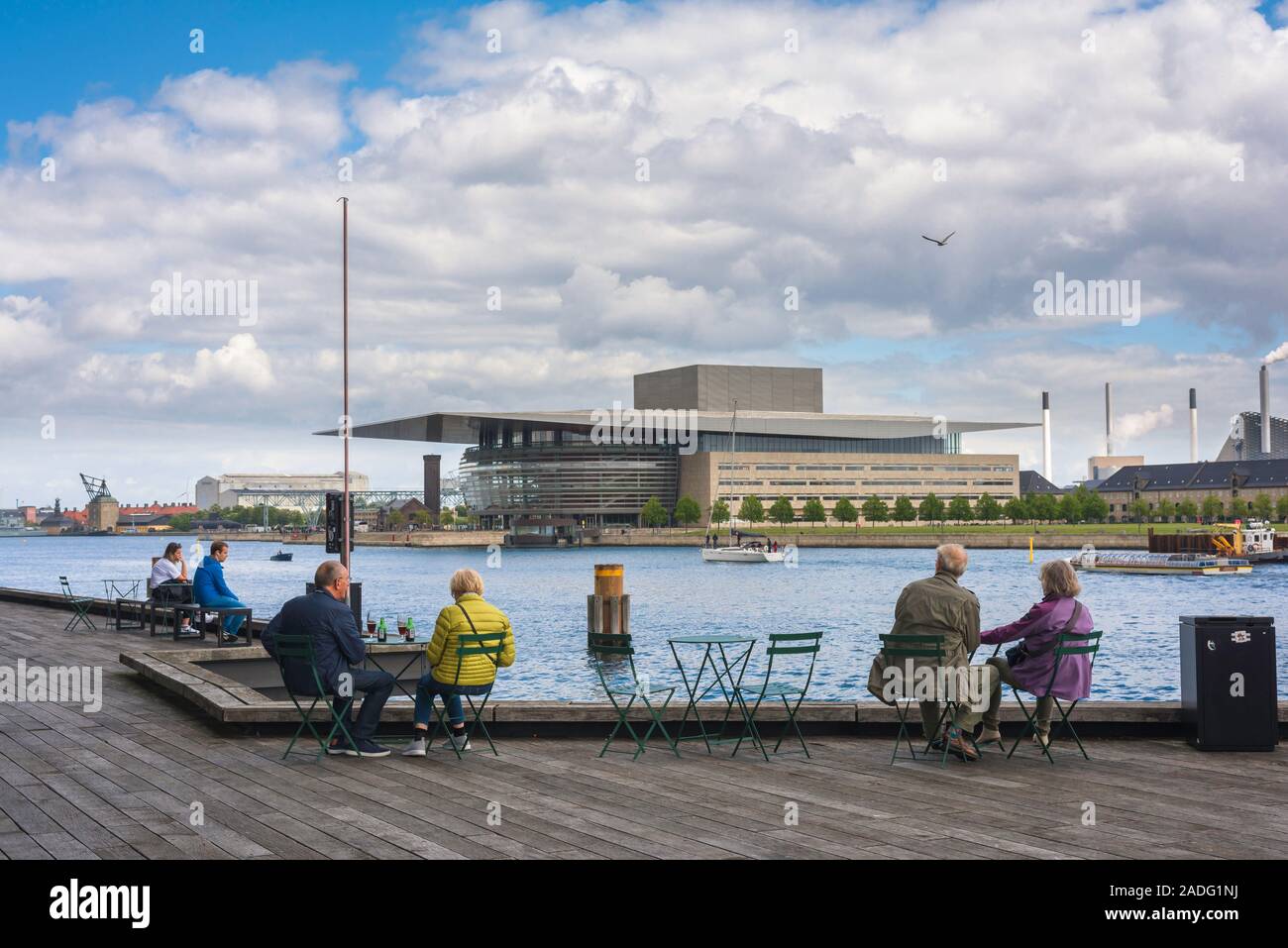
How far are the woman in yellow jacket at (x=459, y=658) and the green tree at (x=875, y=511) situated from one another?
13795cm

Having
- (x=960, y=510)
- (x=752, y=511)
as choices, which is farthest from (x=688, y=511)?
(x=960, y=510)

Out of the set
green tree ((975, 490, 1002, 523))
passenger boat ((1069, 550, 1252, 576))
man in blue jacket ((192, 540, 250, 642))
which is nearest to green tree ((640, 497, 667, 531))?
green tree ((975, 490, 1002, 523))

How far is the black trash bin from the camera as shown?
8547 mm

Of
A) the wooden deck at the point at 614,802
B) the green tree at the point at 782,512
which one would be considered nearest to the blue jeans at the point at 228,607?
the wooden deck at the point at 614,802

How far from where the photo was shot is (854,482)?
159 m

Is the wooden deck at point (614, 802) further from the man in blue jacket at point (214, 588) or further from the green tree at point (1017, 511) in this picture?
the green tree at point (1017, 511)

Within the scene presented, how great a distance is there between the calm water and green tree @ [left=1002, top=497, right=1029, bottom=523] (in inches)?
1355

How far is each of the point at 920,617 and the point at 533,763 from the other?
2816 mm

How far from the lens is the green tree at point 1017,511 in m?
138

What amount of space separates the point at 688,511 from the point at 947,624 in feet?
451

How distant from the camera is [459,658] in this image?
872 centimetres

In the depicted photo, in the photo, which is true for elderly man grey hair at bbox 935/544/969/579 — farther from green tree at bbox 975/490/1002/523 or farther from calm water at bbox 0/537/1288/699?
green tree at bbox 975/490/1002/523

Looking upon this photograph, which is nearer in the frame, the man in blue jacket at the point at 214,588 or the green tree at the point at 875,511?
the man in blue jacket at the point at 214,588
